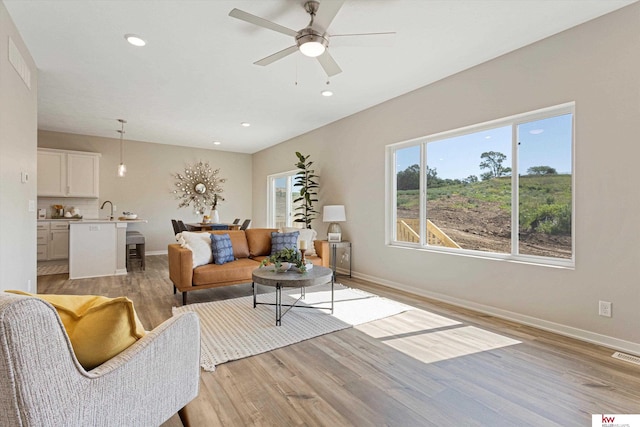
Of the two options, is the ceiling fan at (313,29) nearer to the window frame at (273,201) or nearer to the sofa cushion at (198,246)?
the sofa cushion at (198,246)

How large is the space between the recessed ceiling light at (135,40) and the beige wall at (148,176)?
16.8ft

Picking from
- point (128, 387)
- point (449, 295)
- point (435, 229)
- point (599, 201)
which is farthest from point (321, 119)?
point (128, 387)

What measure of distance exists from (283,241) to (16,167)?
3.01m

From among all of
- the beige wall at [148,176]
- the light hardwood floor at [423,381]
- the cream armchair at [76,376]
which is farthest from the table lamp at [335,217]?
the beige wall at [148,176]

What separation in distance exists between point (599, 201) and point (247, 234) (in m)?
4.16

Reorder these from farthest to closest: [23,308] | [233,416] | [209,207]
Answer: [209,207] → [233,416] → [23,308]

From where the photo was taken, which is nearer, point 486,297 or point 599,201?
point 599,201

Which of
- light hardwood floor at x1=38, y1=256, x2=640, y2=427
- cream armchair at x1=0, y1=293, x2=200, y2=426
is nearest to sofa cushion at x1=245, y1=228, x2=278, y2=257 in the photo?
light hardwood floor at x1=38, y1=256, x2=640, y2=427

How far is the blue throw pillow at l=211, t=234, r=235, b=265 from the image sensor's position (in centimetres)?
419

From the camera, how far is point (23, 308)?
84 centimetres

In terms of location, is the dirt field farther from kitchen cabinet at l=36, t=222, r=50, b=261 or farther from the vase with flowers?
kitchen cabinet at l=36, t=222, r=50, b=261

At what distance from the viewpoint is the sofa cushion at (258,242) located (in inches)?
191

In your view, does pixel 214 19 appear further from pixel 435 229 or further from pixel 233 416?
pixel 435 229

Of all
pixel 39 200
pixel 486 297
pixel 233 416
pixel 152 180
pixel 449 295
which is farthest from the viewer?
pixel 152 180
